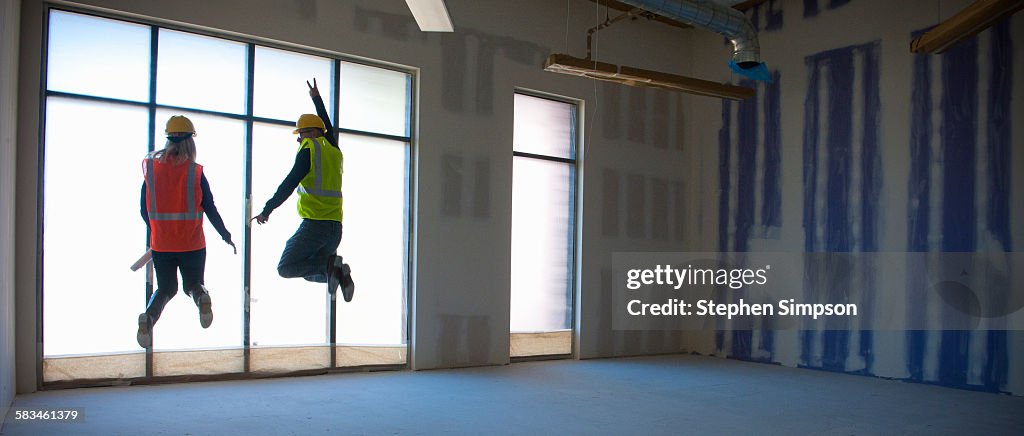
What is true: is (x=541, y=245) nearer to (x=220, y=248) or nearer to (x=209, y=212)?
(x=220, y=248)

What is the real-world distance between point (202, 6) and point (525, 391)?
4.40m

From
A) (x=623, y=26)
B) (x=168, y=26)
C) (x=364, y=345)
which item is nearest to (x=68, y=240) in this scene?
(x=168, y=26)

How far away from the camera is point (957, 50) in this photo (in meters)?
7.34

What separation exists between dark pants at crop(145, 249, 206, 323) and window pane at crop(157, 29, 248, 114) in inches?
99.7

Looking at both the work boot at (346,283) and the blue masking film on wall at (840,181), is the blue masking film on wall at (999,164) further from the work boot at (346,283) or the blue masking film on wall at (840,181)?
the work boot at (346,283)

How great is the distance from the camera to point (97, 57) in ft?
20.3

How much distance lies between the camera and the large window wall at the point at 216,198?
20.0ft

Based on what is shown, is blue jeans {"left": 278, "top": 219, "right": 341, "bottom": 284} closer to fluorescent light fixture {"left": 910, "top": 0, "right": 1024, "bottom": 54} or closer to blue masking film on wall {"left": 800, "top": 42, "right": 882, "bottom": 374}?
fluorescent light fixture {"left": 910, "top": 0, "right": 1024, "bottom": 54}

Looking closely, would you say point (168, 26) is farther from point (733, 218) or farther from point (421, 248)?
point (733, 218)

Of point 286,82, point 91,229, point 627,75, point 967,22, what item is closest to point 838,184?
point 967,22

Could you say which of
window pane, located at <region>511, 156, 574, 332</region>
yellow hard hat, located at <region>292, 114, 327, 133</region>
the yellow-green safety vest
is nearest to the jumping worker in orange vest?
the yellow-green safety vest

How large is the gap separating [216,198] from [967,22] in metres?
6.09

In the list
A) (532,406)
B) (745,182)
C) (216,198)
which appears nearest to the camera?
(532,406)

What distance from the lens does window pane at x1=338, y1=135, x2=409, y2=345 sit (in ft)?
24.2
